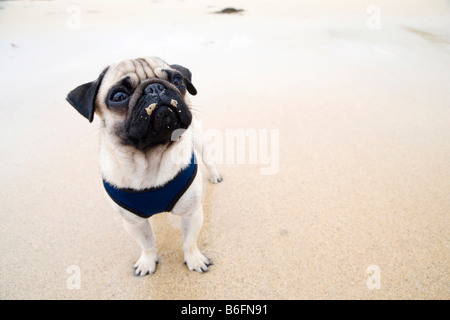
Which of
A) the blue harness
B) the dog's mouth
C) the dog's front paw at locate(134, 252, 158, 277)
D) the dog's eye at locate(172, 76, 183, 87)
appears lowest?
the dog's front paw at locate(134, 252, 158, 277)

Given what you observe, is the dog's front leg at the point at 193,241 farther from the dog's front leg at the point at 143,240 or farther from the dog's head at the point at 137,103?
the dog's head at the point at 137,103

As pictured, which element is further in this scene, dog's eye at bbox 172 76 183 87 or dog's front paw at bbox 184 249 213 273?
dog's front paw at bbox 184 249 213 273

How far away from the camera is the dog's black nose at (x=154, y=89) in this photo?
1583 millimetres

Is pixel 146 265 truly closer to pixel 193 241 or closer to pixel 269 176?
pixel 193 241

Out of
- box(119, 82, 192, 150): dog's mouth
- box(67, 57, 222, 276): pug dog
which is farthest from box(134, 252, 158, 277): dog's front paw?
box(119, 82, 192, 150): dog's mouth

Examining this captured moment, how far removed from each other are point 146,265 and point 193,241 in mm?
447

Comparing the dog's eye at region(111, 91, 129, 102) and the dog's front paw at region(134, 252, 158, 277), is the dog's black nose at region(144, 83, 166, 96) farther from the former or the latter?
the dog's front paw at region(134, 252, 158, 277)

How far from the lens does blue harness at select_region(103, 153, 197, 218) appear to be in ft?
5.75

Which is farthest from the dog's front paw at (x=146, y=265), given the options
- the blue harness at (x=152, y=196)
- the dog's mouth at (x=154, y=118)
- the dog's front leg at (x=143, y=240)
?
the dog's mouth at (x=154, y=118)

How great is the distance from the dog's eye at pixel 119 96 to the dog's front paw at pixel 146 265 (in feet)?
3.98

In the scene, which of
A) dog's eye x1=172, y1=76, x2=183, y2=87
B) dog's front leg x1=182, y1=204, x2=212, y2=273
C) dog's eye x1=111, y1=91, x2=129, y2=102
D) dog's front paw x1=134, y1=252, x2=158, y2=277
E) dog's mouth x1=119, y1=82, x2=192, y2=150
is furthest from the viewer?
dog's front paw x1=134, y1=252, x2=158, y2=277

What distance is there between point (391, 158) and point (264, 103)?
1895 mm

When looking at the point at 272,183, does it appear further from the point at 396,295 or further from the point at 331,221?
the point at 396,295

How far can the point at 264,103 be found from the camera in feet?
13.7
